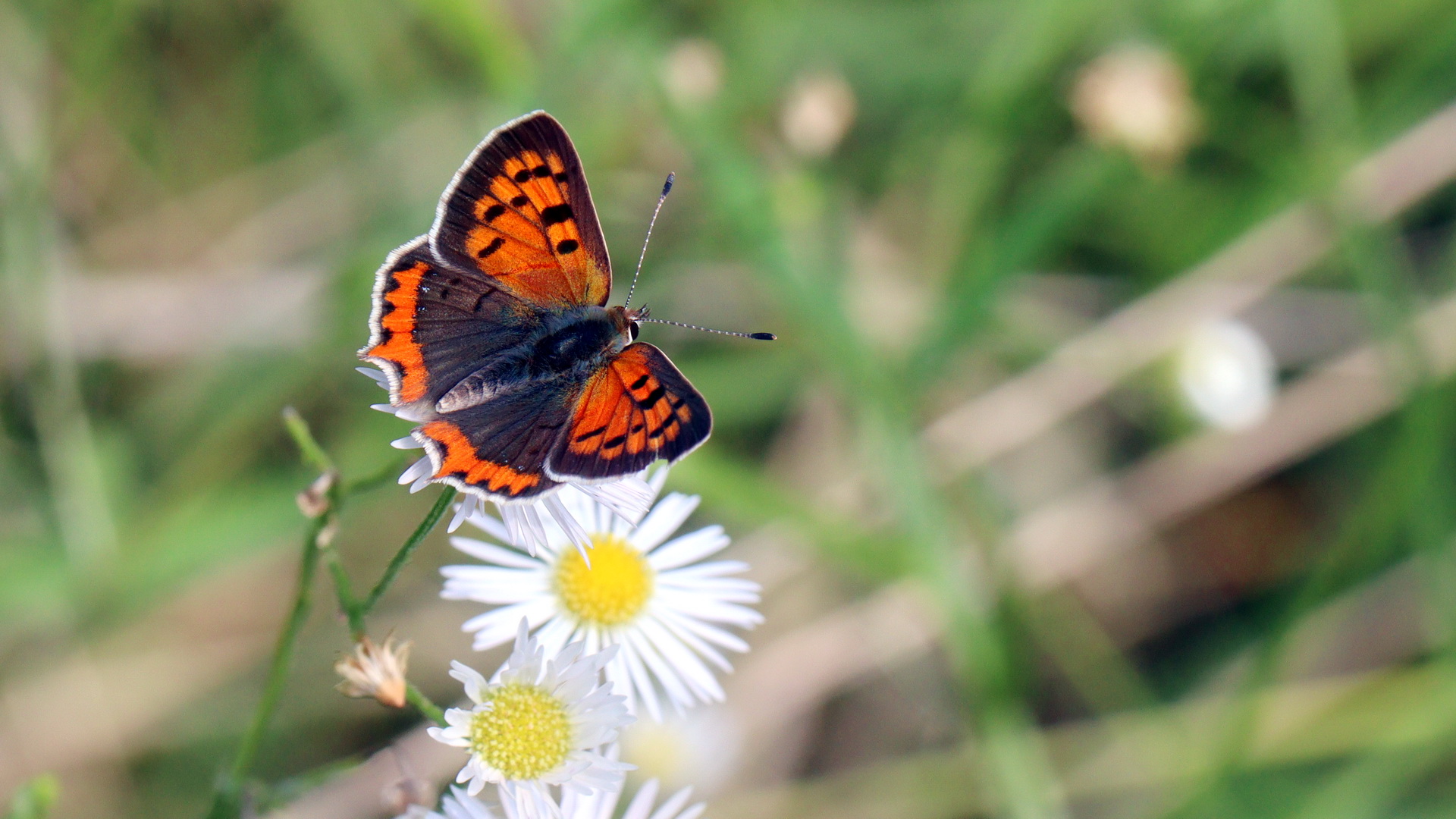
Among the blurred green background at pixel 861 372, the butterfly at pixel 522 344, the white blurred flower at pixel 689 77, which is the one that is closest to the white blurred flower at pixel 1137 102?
the blurred green background at pixel 861 372

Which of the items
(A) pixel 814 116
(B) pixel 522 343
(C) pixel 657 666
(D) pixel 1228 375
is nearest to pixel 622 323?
(B) pixel 522 343

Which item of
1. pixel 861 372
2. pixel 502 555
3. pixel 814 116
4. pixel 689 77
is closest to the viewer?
pixel 502 555

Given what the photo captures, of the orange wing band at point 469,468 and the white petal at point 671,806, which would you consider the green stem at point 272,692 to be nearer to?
the orange wing band at point 469,468

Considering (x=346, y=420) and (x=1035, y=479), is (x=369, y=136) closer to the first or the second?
(x=346, y=420)

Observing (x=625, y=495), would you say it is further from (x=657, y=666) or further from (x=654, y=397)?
(x=657, y=666)

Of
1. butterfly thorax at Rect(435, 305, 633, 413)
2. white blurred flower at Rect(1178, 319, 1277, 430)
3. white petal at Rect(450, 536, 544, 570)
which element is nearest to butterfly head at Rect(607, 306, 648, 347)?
butterfly thorax at Rect(435, 305, 633, 413)
